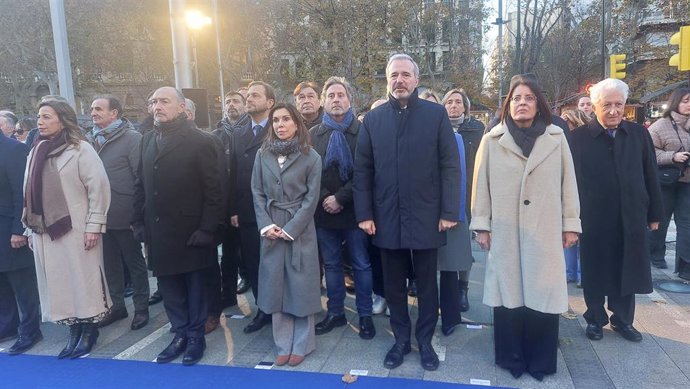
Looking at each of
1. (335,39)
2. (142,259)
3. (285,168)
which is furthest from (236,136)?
(335,39)

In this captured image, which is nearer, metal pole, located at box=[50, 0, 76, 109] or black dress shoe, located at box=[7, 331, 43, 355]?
black dress shoe, located at box=[7, 331, 43, 355]

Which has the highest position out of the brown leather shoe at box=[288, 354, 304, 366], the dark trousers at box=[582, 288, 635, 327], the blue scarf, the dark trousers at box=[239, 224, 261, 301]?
the blue scarf

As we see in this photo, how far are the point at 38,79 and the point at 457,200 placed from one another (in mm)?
32442

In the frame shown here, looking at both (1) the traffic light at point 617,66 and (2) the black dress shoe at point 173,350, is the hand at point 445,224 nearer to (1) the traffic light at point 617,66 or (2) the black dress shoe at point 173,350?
(2) the black dress shoe at point 173,350

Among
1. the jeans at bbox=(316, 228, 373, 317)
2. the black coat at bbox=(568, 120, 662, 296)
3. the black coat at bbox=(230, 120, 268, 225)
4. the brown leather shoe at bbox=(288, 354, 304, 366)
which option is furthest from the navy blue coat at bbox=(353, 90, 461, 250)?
the black coat at bbox=(230, 120, 268, 225)

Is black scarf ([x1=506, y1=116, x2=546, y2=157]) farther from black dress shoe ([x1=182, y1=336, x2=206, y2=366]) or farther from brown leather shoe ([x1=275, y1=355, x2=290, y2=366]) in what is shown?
black dress shoe ([x1=182, y1=336, x2=206, y2=366])

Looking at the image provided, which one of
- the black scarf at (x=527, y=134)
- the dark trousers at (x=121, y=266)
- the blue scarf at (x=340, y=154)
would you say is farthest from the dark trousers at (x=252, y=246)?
the black scarf at (x=527, y=134)

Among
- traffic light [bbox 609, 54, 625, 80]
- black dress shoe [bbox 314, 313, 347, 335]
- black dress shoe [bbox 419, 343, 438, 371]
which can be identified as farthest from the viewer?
traffic light [bbox 609, 54, 625, 80]

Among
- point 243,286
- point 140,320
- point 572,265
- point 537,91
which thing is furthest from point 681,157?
point 140,320

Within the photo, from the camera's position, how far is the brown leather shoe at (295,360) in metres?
3.68

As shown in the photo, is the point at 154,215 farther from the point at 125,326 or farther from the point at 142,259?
the point at 125,326

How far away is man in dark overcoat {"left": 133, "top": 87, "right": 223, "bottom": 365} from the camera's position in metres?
3.76

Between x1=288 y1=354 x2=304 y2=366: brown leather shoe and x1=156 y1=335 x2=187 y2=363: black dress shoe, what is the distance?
0.96m

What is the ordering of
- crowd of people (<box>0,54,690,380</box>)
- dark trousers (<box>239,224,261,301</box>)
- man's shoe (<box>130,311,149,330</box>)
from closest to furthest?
crowd of people (<box>0,54,690,380</box>) < dark trousers (<box>239,224,261,301</box>) < man's shoe (<box>130,311,149,330</box>)
